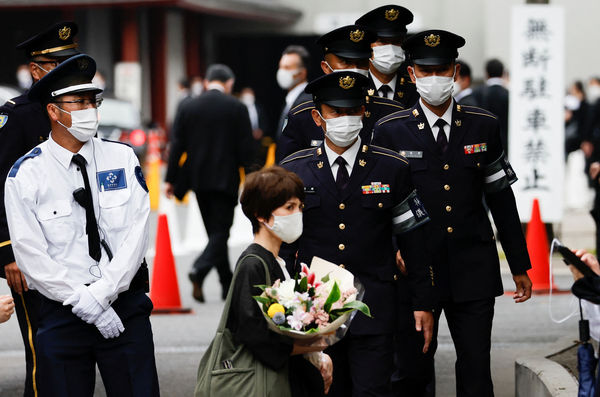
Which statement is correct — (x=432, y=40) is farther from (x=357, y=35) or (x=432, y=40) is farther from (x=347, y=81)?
(x=347, y=81)

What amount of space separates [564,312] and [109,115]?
1502cm

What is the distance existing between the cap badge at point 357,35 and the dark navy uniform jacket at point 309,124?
1.13 feet

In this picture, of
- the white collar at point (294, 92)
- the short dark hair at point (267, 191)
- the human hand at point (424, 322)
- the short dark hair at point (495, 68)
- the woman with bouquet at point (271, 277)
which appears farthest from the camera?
the short dark hair at point (495, 68)

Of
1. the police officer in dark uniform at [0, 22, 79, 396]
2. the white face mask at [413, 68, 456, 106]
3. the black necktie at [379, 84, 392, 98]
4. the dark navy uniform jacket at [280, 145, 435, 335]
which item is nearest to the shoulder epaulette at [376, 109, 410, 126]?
the white face mask at [413, 68, 456, 106]

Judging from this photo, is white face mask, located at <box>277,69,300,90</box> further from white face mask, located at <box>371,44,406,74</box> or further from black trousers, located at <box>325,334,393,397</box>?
black trousers, located at <box>325,334,393,397</box>

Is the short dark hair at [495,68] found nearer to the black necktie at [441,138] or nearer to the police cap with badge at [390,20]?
the police cap with badge at [390,20]

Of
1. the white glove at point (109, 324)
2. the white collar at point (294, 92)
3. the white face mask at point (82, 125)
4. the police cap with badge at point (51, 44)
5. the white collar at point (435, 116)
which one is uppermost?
the police cap with badge at point (51, 44)

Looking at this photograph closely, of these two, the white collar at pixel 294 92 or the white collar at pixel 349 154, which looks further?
the white collar at pixel 294 92

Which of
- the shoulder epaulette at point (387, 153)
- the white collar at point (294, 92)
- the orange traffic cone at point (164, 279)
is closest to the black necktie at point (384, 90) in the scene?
the shoulder epaulette at point (387, 153)

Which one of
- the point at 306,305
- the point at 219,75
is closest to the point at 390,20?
the point at 306,305

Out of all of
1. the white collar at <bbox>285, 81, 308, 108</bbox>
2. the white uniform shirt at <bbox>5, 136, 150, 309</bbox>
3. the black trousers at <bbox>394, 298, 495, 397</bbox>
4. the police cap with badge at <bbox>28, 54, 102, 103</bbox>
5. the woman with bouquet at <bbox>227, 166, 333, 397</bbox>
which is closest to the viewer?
the woman with bouquet at <bbox>227, 166, 333, 397</bbox>

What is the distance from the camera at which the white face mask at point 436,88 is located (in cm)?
645

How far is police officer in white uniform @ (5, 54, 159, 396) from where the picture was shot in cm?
533

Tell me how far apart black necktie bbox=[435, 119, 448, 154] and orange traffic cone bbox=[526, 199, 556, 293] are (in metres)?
4.86
